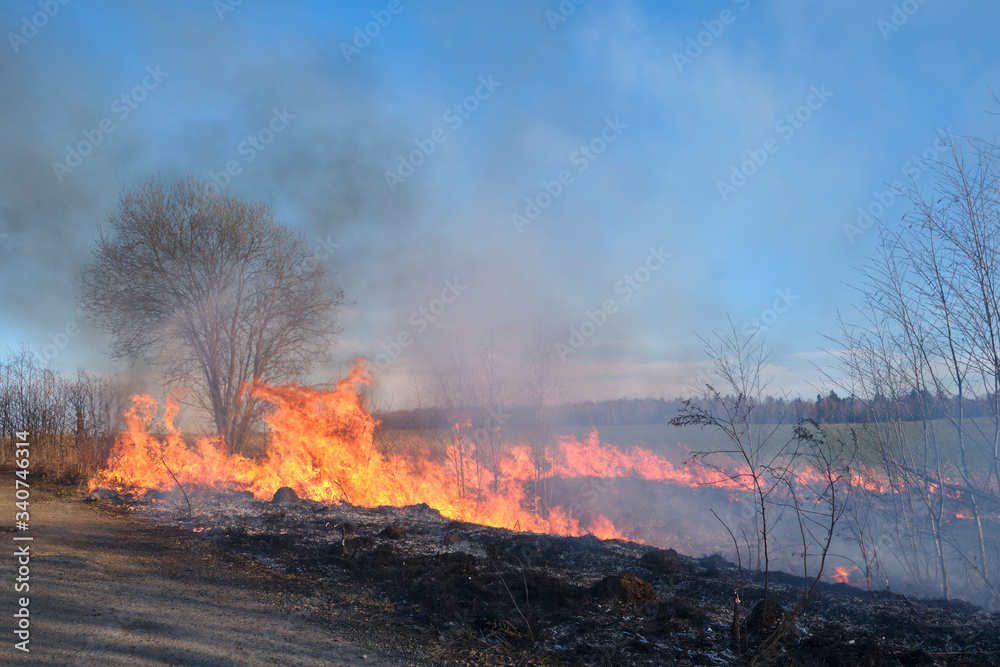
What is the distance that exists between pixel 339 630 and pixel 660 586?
444 centimetres

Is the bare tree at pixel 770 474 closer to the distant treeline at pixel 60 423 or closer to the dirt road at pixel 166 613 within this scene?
the dirt road at pixel 166 613

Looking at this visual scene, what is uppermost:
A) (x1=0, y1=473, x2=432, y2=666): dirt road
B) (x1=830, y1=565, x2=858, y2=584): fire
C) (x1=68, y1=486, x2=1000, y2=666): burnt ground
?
(x1=0, y1=473, x2=432, y2=666): dirt road

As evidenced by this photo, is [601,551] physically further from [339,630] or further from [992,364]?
[992,364]

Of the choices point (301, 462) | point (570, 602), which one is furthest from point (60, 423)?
point (570, 602)

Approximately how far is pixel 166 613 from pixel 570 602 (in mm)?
4578

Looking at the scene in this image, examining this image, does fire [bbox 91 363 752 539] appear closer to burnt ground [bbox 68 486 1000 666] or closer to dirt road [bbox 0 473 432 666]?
burnt ground [bbox 68 486 1000 666]

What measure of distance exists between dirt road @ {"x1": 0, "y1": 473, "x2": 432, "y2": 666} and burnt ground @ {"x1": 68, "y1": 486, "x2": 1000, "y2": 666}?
342 mm

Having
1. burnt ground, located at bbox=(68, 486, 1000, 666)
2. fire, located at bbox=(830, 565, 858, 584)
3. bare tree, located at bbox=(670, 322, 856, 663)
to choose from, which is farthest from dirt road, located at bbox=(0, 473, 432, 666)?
fire, located at bbox=(830, 565, 858, 584)

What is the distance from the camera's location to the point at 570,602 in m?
6.07

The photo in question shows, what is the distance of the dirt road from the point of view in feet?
14.8

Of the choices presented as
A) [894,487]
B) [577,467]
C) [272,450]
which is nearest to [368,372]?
[272,450]

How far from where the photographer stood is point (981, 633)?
17.2 ft

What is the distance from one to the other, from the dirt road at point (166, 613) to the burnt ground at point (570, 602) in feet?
1.12

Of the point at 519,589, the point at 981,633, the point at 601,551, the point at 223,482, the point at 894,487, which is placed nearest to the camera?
the point at 981,633
